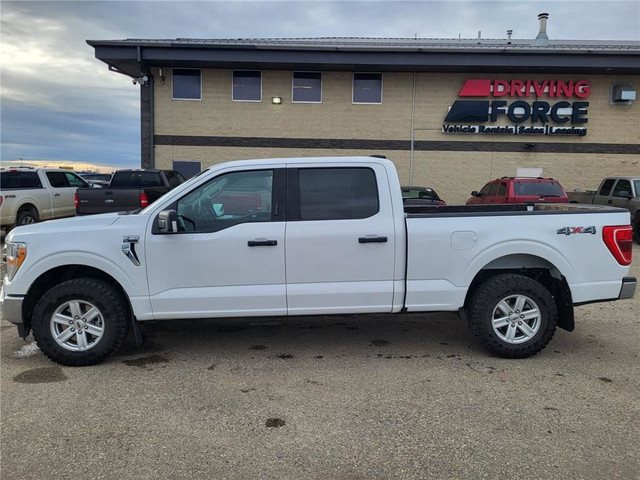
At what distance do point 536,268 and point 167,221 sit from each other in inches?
146

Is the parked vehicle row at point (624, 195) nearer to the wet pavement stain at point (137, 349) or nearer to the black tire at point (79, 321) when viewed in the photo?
the wet pavement stain at point (137, 349)

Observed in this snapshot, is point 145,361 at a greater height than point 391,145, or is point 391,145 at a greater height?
point 391,145

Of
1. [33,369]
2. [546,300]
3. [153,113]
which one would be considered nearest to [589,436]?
[546,300]

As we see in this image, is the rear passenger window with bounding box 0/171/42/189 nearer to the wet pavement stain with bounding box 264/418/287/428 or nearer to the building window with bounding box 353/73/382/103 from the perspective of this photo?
the building window with bounding box 353/73/382/103

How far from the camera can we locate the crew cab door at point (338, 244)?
176 inches

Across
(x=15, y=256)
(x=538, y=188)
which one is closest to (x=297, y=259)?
(x=15, y=256)

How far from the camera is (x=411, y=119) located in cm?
1844

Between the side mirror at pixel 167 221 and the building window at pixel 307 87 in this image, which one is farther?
the building window at pixel 307 87

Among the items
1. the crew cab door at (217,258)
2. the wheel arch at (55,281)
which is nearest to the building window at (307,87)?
the crew cab door at (217,258)

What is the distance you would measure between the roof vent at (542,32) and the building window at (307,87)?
9729 millimetres

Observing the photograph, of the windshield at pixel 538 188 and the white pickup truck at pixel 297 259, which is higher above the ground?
the windshield at pixel 538 188

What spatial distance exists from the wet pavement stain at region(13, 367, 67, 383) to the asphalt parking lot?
0.06 feet

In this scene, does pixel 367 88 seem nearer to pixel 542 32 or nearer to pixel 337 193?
pixel 542 32

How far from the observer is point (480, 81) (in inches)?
714
